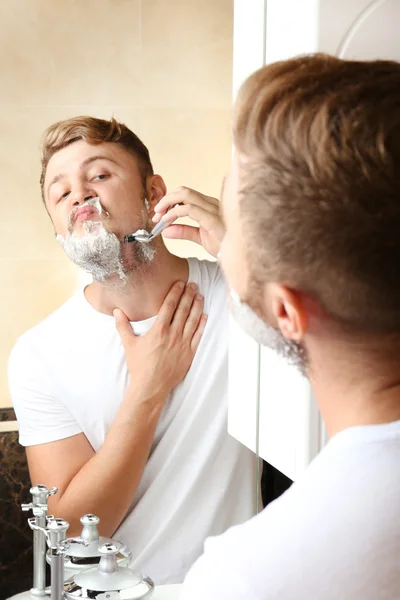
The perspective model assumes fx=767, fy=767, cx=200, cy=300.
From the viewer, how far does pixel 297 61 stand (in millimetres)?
678

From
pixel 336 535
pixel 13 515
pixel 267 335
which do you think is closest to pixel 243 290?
pixel 267 335

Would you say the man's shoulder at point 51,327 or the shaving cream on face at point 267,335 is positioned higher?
the shaving cream on face at point 267,335

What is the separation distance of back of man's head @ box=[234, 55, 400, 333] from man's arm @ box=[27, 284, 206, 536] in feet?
1.89

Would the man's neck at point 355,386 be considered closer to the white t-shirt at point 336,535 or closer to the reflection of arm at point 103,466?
the white t-shirt at point 336,535

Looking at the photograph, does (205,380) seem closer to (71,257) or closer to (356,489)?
Answer: (71,257)

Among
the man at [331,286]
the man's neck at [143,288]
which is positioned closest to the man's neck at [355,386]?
the man at [331,286]

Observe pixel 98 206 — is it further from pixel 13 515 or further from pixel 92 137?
pixel 13 515

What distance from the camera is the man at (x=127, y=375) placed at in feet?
3.81

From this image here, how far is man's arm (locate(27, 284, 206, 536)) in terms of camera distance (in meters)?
1.17

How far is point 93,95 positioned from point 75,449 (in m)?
0.54

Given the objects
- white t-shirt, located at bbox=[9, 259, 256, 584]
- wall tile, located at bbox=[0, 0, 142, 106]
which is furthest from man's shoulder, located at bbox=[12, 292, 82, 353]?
wall tile, located at bbox=[0, 0, 142, 106]

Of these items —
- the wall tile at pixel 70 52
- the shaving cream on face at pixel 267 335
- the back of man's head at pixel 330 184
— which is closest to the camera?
the back of man's head at pixel 330 184

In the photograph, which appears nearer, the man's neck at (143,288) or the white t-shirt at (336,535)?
the white t-shirt at (336,535)

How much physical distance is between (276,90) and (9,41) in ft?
1.93
